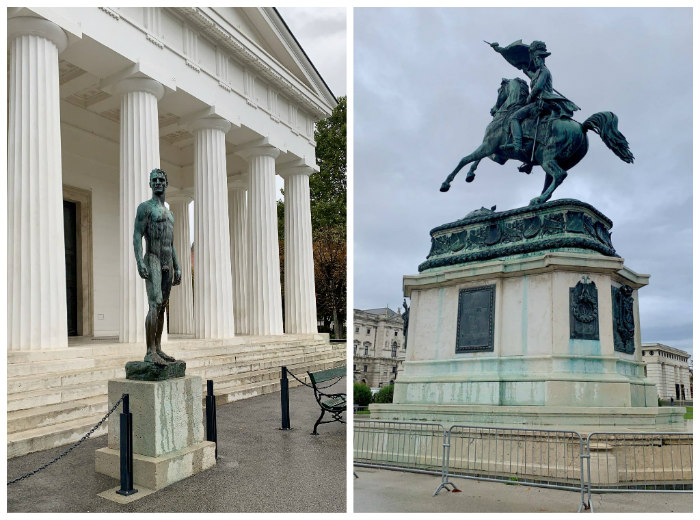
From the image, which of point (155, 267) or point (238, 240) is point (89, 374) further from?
point (238, 240)

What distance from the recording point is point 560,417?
31.4ft

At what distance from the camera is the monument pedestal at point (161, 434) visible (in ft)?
22.0

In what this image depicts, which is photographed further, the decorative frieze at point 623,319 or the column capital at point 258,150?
the column capital at point 258,150

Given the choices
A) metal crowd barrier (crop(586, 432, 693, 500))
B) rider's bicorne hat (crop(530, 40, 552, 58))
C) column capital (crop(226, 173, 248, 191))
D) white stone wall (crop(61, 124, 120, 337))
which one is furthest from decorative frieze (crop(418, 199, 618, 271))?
column capital (crop(226, 173, 248, 191))

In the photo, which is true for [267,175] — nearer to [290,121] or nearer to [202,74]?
[290,121]

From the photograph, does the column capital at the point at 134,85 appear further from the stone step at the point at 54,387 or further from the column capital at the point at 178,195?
the column capital at the point at 178,195

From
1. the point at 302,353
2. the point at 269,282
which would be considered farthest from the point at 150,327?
the point at 269,282

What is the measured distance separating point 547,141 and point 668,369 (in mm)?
19770

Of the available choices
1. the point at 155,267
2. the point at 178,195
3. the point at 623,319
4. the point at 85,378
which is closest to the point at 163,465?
the point at 155,267

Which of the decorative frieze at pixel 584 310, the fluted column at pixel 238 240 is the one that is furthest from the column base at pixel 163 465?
the fluted column at pixel 238 240

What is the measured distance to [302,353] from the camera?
20.1 m

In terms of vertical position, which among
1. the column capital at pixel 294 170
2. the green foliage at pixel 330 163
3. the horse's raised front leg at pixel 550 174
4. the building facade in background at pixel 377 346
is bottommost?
the building facade in background at pixel 377 346

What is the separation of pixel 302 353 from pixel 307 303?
5.41m

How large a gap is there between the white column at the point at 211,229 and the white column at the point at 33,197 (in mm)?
6657
